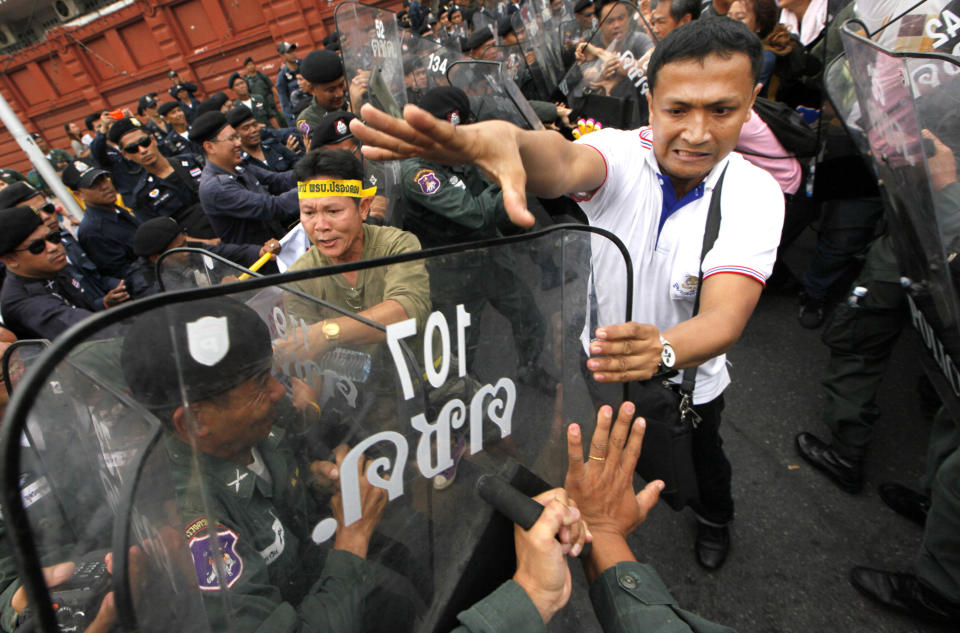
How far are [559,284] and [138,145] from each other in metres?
4.45

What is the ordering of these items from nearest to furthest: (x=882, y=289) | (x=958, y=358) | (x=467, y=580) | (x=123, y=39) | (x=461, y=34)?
(x=467, y=580) < (x=958, y=358) < (x=882, y=289) < (x=461, y=34) < (x=123, y=39)

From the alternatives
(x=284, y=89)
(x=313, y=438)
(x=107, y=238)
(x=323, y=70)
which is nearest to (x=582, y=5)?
(x=323, y=70)

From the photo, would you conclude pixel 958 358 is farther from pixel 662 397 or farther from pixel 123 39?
pixel 123 39

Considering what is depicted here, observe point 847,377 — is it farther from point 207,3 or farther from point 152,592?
point 207,3

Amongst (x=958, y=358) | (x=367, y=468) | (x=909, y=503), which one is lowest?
(x=909, y=503)

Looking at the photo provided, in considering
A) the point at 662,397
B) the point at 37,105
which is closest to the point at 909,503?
the point at 662,397

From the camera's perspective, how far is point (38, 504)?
0.72 metres

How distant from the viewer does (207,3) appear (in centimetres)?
1377

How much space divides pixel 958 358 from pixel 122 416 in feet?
6.25

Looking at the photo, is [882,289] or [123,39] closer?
[882,289]

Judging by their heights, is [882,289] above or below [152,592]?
below

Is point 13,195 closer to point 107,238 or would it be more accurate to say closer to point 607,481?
point 107,238

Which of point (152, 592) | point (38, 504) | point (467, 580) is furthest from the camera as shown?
point (467, 580)

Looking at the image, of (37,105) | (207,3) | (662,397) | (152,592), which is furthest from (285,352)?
(37,105)
